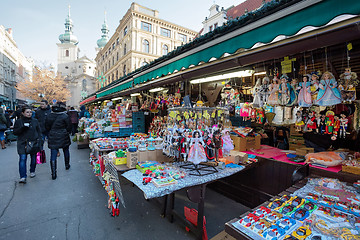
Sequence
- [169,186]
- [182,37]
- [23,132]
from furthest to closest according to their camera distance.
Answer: [182,37] → [23,132] → [169,186]

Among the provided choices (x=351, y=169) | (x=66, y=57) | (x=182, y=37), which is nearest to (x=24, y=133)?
(x=351, y=169)

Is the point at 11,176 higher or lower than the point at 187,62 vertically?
lower

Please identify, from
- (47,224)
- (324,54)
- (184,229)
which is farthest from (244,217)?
(47,224)

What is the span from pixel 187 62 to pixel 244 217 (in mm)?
2745

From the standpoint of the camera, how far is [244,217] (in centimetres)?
186

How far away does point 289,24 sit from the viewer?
1.93 m

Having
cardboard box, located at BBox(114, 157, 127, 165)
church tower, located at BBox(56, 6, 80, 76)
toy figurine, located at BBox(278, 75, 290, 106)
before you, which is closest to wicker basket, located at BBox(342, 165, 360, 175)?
toy figurine, located at BBox(278, 75, 290, 106)

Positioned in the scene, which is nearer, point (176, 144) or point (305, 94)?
point (305, 94)

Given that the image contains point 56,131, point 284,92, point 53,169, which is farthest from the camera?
point 56,131

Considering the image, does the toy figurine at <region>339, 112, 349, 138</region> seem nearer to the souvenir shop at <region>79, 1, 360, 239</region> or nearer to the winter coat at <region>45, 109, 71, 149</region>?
the souvenir shop at <region>79, 1, 360, 239</region>

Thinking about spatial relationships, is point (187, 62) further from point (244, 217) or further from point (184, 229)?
point (184, 229)

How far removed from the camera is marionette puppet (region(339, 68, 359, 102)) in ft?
7.75

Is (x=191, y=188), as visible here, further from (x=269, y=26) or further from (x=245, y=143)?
(x=269, y=26)

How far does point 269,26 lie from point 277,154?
2.78 metres
